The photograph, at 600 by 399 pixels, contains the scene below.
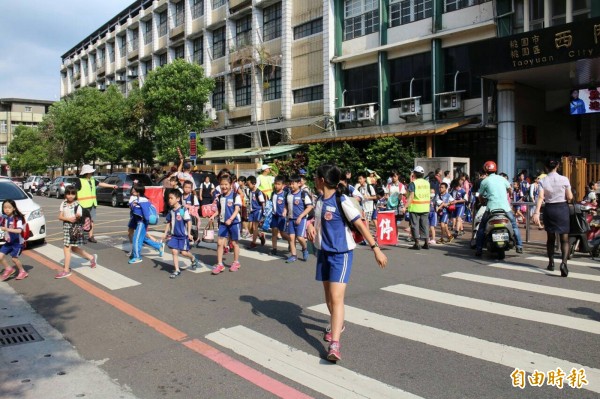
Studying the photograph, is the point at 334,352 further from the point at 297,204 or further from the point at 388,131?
the point at 388,131

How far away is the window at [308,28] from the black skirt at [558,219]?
21869mm

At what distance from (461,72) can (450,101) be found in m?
1.33

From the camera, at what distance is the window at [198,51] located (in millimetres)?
38281

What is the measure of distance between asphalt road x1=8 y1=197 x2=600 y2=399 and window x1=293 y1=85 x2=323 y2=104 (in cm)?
2002

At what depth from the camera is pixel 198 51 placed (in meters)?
38.9

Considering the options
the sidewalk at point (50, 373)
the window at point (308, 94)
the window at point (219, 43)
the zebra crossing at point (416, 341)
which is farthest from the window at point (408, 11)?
the sidewalk at point (50, 373)

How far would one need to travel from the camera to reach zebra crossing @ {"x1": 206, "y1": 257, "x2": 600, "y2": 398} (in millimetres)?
4129

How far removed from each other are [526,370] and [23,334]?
16.8ft

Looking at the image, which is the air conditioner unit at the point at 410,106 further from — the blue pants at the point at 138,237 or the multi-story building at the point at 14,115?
the multi-story building at the point at 14,115

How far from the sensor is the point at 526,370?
4328mm

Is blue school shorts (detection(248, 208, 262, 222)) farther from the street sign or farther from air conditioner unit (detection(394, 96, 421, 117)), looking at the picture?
air conditioner unit (detection(394, 96, 421, 117))

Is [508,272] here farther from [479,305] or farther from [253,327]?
[253,327]

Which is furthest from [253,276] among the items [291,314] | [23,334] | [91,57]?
[91,57]

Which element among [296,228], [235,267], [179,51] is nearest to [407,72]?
[296,228]
